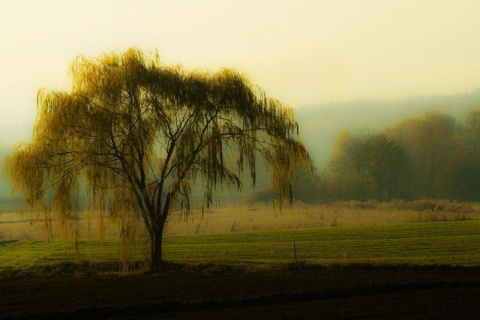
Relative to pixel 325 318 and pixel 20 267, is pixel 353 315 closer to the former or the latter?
pixel 325 318

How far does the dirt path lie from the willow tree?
139 inches

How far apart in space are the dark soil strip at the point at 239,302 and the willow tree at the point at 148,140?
7702 mm

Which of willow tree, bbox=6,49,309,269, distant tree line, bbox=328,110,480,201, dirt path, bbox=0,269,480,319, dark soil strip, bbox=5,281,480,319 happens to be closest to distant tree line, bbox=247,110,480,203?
distant tree line, bbox=328,110,480,201

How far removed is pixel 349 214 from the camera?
56719 millimetres

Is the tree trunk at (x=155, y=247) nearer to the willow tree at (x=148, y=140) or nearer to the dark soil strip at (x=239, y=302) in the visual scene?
the willow tree at (x=148, y=140)

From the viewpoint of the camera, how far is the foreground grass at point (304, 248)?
25977 millimetres

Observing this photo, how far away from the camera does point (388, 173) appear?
243 ft

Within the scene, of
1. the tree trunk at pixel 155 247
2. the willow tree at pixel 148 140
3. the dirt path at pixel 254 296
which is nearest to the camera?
the dirt path at pixel 254 296

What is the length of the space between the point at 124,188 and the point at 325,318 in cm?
1233

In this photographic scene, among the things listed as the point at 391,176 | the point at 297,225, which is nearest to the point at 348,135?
the point at 391,176

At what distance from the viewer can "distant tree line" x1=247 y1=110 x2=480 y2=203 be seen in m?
73.2

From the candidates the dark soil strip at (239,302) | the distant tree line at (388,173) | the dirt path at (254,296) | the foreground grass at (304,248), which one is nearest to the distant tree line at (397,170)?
the distant tree line at (388,173)

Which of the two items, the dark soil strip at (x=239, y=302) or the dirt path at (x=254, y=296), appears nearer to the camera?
the dirt path at (x=254, y=296)

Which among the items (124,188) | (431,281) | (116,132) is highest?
(116,132)
